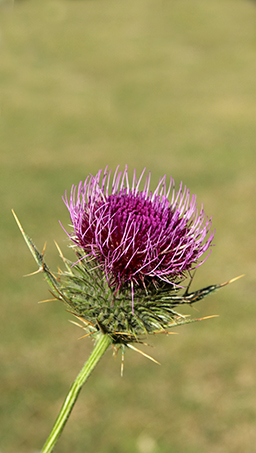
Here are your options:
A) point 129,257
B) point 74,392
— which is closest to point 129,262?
point 129,257

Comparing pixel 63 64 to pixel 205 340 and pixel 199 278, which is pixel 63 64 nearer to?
pixel 199 278

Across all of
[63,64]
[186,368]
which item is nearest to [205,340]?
[186,368]

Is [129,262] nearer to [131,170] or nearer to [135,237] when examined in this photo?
[135,237]

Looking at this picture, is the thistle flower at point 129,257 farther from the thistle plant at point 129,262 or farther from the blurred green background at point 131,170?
the blurred green background at point 131,170

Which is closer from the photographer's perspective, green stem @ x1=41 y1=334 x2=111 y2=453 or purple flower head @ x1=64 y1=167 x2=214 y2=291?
green stem @ x1=41 y1=334 x2=111 y2=453

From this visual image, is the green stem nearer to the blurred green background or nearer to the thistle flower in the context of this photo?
the thistle flower

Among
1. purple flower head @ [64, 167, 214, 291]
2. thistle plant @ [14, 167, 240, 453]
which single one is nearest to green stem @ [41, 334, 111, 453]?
thistle plant @ [14, 167, 240, 453]
